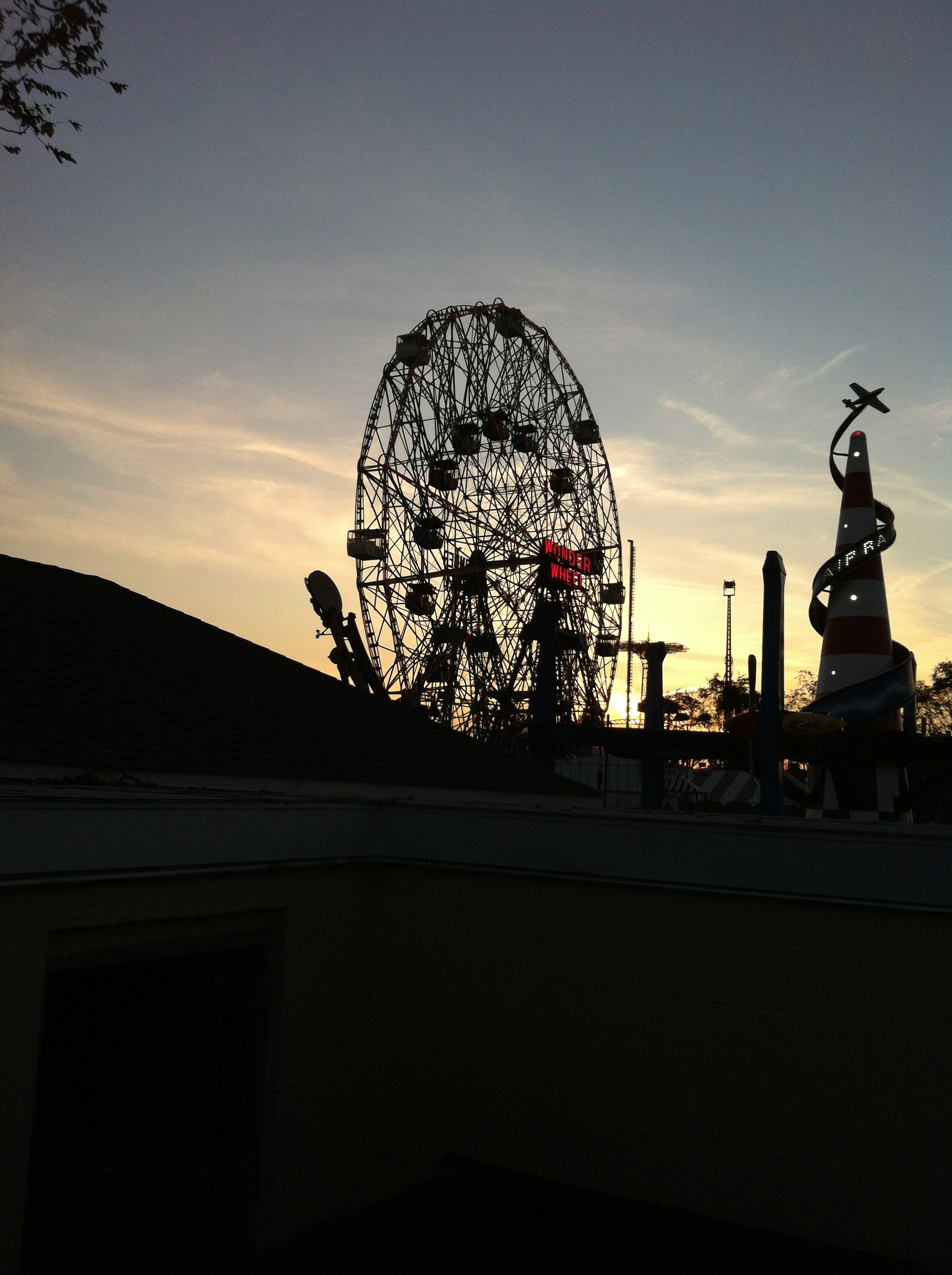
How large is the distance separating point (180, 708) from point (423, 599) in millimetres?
24244

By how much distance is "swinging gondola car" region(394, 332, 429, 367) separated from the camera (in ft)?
112

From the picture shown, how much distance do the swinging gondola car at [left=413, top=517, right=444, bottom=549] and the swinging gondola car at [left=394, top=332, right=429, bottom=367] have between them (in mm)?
4994

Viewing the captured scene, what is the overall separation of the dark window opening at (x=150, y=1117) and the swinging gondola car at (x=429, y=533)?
26.9 metres

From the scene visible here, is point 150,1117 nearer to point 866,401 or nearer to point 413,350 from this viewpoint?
point 866,401

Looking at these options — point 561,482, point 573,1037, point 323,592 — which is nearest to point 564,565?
point 561,482

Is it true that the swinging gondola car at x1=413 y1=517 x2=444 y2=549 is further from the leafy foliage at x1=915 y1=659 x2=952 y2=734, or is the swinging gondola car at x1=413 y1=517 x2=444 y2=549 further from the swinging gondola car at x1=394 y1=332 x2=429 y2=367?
the leafy foliage at x1=915 y1=659 x2=952 y2=734

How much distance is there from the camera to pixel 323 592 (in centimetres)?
2225

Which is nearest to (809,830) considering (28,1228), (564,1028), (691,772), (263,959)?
(564,1028)

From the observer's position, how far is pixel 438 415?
1353 inches

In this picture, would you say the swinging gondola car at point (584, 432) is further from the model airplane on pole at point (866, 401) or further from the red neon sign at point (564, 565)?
the model airplane on pole at point (866, 401)

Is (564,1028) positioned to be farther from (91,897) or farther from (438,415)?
(438,415)

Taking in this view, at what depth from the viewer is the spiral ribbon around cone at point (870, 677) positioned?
1493 cm

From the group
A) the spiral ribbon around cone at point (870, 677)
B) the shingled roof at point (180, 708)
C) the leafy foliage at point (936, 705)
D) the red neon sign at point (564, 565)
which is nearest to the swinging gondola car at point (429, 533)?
the red neon sign at point (564, 565)

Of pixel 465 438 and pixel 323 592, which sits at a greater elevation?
pixel 465 438
